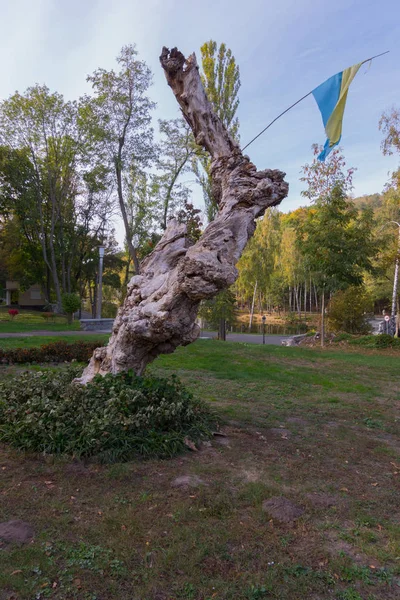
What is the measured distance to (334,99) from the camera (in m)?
5.28

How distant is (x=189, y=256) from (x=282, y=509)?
2345mm

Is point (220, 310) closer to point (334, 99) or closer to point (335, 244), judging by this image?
point (335, 244)

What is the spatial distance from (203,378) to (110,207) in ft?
89.8

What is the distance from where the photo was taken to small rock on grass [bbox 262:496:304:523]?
306 cm

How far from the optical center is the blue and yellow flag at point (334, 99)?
5.18 meters

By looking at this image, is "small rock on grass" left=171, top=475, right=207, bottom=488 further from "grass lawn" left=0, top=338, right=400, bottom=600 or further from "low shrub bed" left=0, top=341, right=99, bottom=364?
"low shrub bed" left=0, top=341, right=99, bottom=364

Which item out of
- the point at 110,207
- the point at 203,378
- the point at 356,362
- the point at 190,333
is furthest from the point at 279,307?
the point at 190,333

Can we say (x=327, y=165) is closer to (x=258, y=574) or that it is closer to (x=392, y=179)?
(x=392, y=179)

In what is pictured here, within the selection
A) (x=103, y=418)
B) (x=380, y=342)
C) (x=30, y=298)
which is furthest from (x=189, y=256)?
(x=30, y=298)

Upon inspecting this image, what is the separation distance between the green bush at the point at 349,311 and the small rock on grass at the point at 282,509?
59.2ft

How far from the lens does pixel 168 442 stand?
418 centimetres

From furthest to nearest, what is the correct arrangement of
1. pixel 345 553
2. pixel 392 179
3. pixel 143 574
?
1. pixel 392 179
2. pixel 345 553
3. pixel 143 574

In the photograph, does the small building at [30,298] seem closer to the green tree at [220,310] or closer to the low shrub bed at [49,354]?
the green tree at [220,310]

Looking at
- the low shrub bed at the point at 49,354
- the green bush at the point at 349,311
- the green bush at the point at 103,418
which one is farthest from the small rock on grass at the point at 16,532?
the green bush at the point at 349,311
